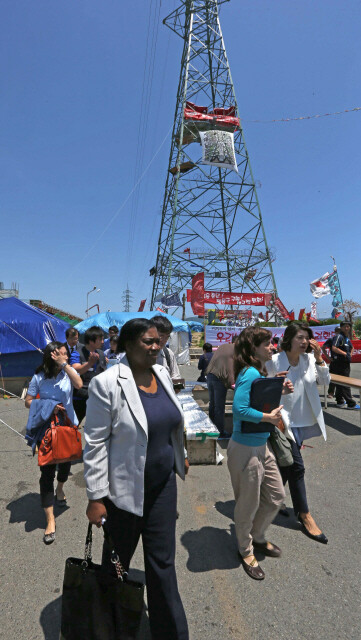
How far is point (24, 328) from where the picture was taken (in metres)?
10.5

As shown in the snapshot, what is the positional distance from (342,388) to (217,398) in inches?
181

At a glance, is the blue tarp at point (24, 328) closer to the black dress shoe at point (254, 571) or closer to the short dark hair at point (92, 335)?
the short dark hair at point (92, 335)

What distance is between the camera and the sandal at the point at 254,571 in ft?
8.41

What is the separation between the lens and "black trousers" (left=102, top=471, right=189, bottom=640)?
1814 millimetres

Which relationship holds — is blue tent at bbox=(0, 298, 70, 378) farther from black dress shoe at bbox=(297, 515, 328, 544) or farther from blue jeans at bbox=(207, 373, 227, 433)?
black dress shoe at bbox=(297, 515, 328, 544)

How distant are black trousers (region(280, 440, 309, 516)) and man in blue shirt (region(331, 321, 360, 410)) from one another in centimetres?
603

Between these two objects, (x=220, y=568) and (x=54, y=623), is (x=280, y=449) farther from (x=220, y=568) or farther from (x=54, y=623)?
(x=54, y=623)

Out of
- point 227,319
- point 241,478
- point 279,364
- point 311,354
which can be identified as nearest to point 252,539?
point 241,478

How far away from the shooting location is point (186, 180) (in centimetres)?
2997

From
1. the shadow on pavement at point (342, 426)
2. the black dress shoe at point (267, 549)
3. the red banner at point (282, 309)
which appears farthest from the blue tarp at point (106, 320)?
the red banner at point (282, 309)

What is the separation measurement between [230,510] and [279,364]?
1.81m

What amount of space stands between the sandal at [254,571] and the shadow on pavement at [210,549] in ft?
0.42

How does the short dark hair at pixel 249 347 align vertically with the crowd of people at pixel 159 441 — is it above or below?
above

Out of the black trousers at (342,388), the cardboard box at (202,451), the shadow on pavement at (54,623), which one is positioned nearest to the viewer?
the shadow on pavement at (54,623)
